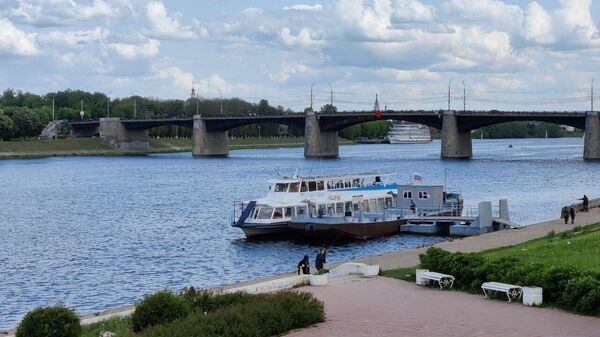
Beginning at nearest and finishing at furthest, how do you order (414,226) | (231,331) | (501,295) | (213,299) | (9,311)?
1. (231,331)
2. (213,299)
3. (501,295)
4. (9,311)
5. (414,226)

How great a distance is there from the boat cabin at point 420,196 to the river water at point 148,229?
4970 mm

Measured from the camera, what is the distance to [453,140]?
17475 cm

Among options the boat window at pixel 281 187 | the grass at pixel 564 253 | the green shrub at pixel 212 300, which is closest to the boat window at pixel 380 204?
the boat window at pixel 281 187

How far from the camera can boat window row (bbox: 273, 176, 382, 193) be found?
209ft

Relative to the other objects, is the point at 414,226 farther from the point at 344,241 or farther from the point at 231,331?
the point at 231,331

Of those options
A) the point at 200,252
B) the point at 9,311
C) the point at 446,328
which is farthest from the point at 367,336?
the point at 200,252

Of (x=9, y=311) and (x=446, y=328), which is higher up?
(x=446, y=328)

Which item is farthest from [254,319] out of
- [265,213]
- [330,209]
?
[330,209]

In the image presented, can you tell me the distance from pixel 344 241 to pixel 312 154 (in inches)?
4986

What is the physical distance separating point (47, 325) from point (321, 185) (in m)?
44.1

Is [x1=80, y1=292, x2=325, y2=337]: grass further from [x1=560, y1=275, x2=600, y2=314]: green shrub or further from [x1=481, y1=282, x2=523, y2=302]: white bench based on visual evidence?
[x1=560, y1=275, x2=600, y2=314]: green shrub

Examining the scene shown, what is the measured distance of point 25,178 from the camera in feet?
422

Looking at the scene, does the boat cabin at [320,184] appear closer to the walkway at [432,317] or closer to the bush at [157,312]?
the walkway at [432,317]

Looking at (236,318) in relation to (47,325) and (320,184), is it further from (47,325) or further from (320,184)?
(320,184)
